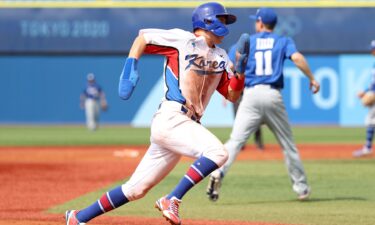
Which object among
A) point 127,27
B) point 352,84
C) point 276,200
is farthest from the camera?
point 127,27

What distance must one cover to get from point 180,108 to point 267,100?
130 inches

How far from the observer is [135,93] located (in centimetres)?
3141

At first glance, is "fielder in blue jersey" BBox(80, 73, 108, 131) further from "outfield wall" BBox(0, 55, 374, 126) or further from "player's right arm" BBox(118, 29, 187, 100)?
"player's right arm" BBox(118, 29, 187, 100)

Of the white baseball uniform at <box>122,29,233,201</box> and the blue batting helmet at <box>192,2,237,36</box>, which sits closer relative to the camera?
the white baseball uniform at <box>122,29,233,201</box>

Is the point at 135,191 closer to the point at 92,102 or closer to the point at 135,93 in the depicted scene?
the point at 92,102

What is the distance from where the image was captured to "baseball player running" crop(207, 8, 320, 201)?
9883 mm

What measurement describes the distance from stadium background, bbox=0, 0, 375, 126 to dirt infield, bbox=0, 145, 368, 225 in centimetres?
1161

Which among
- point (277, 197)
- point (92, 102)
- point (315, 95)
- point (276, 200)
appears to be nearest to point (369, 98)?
point (277, 197)

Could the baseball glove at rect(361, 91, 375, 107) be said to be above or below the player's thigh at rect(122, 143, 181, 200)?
below

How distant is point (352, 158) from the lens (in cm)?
1620

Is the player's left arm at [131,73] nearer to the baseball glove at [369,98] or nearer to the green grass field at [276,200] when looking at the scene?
the green grass field at [276,200]

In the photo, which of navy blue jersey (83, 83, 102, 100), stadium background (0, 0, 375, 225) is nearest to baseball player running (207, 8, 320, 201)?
stadium background (0, 0, 375, 225)

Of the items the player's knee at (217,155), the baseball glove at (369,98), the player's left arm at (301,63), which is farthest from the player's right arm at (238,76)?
the baseball glove at (369,98)

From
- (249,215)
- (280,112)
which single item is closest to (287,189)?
(280,112)
